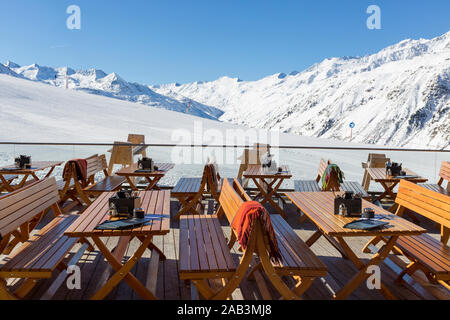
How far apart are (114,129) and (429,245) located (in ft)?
130

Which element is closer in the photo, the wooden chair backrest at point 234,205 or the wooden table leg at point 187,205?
the wooden chair backrest at point 234,205

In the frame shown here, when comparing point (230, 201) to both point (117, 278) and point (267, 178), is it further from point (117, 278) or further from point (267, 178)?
point (267, 178)

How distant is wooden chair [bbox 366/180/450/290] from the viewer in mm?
2447

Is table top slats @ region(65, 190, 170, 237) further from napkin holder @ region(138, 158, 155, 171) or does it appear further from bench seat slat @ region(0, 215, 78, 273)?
napkin holder @ region(138, 158, 155, 171)

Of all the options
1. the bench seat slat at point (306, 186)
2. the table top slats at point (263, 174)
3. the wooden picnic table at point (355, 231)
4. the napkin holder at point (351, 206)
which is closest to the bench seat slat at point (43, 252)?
the wooden picnic table at point (355, 231)

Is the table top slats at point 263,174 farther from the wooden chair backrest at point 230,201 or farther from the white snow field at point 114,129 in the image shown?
the wooden chair backrest at point 230,201

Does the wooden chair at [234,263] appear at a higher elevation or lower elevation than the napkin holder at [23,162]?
lower

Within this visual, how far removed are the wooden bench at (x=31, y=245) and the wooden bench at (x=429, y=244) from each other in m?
2.41

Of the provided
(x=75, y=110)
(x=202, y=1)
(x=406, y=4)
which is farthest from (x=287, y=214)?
(x=75, y=110)

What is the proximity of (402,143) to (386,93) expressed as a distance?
3614cm

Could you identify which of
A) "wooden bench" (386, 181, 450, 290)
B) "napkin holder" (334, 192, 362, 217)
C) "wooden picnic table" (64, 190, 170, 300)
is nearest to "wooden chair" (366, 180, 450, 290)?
"wooden bench" (386, 181, 450, 290)

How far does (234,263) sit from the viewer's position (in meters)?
2.47

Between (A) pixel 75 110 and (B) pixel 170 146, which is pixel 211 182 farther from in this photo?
(A) pixel 75 110

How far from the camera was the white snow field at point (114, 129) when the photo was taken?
6746mm
